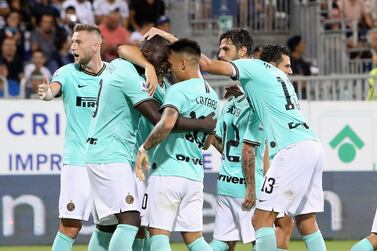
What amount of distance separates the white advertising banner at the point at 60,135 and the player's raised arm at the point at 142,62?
5.68 metres

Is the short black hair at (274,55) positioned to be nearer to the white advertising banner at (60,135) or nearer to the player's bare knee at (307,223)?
the player's bare knee at (307,223)

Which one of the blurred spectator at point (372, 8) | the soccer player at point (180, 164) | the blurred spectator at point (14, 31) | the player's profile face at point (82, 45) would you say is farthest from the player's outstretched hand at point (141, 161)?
the blurred spectator at point (372, 8)

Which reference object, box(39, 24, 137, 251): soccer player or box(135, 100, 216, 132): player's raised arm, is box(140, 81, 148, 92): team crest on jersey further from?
box(39, 24, 137, 251): soccer player

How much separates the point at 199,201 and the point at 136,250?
3.11 feet

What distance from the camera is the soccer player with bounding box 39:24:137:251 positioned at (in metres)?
12.0

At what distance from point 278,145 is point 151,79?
1488 millimetres

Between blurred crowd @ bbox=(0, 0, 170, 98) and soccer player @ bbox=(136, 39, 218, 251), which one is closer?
soccer player @ bbox=(136, 39, 218, 251)

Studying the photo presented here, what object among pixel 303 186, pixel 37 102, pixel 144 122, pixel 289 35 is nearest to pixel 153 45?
pixel 144 122

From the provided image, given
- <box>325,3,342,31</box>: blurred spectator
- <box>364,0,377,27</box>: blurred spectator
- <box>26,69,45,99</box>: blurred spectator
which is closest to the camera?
<box>26,69,45,99</box>: blurred spectator

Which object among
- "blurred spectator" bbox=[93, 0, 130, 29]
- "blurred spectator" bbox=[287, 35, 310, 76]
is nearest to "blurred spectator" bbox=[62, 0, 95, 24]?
"blurred spectator" bbox=[93, 0, 130, 29]

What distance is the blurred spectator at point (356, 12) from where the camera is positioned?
942 inches

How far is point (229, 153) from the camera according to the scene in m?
12.5

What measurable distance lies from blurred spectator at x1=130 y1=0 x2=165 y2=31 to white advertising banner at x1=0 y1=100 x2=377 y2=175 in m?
6.29

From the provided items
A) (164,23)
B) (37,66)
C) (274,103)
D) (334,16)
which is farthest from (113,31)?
(274,103)
